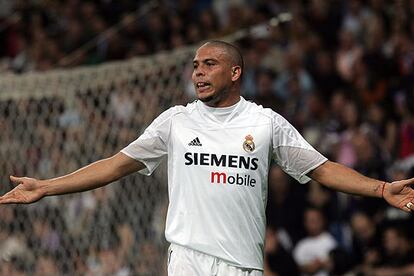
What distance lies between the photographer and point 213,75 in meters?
5.77

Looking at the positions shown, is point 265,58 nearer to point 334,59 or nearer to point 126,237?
point 334,59

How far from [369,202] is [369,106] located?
126 cm

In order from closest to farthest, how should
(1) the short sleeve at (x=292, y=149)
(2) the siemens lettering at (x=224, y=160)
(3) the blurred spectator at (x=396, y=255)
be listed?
(2) the siemens lettering at (x=224, y=160), (1) the short sleeve at (x=292, y=149), (3) the blurred spectator at (x=396, y=255)

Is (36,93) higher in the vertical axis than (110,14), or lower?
lower

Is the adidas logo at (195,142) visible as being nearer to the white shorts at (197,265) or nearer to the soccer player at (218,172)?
the soccer player at (218,172)

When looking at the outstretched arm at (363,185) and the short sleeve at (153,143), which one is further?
the short sleeve at (153,143)

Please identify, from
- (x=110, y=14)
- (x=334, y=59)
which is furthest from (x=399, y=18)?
(x=110, y=14)

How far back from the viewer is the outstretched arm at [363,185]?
5.61 m

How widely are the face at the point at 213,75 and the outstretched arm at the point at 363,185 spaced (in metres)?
0.65

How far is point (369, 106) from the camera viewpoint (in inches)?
432

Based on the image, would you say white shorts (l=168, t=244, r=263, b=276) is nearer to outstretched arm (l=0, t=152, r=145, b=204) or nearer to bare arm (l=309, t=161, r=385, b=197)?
outstretched arm (l=0, t=152, r=145, b=204)

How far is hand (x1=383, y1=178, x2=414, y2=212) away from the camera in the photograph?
18.4 feet

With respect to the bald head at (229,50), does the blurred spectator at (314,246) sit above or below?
below

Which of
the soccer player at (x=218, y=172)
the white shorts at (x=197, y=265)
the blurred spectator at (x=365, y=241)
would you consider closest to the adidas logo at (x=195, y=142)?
the soccer player at (x=218, y=172)
